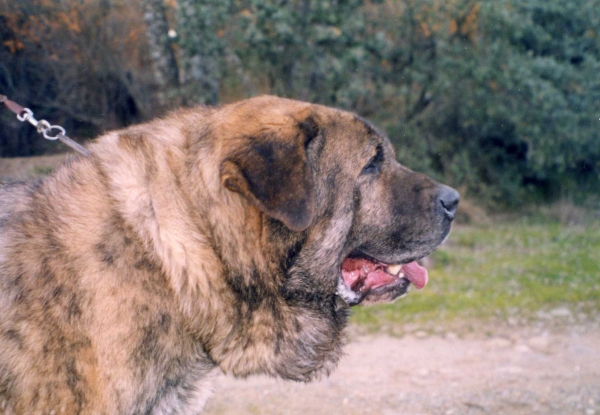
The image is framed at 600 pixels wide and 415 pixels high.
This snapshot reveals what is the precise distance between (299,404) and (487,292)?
11.4 feet

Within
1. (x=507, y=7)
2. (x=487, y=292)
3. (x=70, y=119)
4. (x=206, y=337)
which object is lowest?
(x=487, y=292)

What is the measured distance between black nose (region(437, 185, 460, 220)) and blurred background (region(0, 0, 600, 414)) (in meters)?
1.74

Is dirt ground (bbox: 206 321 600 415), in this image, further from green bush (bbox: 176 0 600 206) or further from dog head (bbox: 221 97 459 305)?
green bush (bbox: 176 0 600 206)

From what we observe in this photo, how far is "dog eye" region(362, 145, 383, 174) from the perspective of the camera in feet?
9.90

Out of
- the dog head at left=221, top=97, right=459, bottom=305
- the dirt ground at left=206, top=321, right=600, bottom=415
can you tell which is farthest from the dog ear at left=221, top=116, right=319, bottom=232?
the dirt ground at left=206, top=321, right=600, bottom=415

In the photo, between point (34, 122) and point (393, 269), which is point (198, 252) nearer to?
point (393, 269)

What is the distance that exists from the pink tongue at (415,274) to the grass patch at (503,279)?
270 cm

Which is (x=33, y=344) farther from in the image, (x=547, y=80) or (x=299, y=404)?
(x=547, y=80)

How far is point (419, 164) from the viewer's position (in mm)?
12039

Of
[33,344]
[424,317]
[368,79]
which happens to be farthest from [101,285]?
[368,79]

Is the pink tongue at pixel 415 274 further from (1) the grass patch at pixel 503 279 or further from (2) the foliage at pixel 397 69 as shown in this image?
(2) the foliage at pixel 397 69

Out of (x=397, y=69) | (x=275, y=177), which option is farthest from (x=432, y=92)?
(x=275, y=177)

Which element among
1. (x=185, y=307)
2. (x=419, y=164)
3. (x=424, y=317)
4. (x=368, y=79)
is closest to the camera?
(x=185, y=307)

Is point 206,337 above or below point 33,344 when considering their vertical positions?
below
